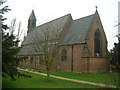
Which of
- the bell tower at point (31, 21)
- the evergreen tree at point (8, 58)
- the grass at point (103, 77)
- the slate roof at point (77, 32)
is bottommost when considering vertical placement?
the grass at point (103, 77)

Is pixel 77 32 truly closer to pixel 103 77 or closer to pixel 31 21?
pixel 103 77

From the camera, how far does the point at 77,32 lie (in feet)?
82.0

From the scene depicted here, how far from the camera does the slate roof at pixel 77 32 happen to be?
22.9 meters

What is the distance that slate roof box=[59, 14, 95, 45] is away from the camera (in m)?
22.9

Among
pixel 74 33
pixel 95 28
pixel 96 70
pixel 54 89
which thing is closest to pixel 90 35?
pixel 95 28

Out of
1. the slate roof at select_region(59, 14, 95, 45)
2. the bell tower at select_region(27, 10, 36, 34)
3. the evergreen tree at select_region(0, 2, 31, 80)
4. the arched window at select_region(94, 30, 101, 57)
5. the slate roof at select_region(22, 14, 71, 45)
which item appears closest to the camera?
the evergreen tree at select_region(0, 2, 31, 80)

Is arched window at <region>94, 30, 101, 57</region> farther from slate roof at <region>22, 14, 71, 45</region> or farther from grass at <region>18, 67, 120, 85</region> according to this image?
slate roof at <region>22, 14, 71, 45</region>

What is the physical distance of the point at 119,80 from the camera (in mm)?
4875

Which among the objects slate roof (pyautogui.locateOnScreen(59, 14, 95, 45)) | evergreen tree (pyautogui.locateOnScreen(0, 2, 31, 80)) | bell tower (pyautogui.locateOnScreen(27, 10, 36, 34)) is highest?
bell tower (pyautogui.locateOnScreen(27, 10, 36, 34))

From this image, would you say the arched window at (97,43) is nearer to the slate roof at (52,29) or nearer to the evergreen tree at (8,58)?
the slate roof at (52,29)

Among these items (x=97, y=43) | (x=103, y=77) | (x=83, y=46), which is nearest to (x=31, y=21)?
(x=97, y=43)

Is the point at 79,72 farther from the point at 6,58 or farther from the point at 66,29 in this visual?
the point at 6,58

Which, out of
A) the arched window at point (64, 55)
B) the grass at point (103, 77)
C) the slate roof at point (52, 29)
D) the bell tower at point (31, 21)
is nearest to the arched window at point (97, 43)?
the arched window at point (64, 55)

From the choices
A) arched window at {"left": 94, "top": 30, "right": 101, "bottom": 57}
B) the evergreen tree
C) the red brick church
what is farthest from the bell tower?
the evergreen tree
